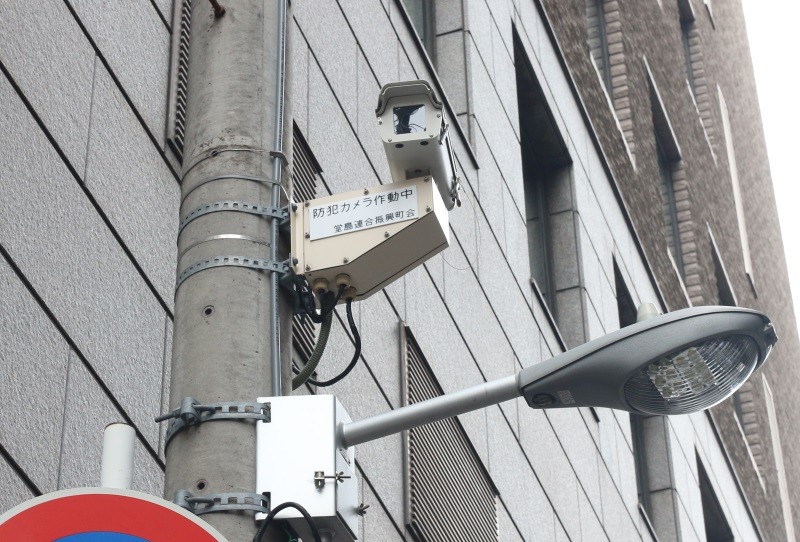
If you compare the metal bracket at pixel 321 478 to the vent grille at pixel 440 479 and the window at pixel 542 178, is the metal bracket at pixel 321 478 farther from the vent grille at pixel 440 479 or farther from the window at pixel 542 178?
the window at pixel 542 178

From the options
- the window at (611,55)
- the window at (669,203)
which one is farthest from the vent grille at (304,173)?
the window at (669,203)

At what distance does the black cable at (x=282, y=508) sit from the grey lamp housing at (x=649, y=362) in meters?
0.93

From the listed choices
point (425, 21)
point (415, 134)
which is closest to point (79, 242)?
point (415, 134)

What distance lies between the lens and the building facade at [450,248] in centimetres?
688

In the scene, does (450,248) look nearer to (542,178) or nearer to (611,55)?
(542,178)

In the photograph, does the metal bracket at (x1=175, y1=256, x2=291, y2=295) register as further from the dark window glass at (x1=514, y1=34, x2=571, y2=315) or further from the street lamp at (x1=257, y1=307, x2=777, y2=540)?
the dark window glass at (x1=514, y1=34, x2=571, y2=315)

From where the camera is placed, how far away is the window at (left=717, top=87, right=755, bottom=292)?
32031 millimetres

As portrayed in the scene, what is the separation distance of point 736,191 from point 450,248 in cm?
Result: 2187

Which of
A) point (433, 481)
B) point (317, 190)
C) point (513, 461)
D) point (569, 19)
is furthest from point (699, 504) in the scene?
point (317, 190)

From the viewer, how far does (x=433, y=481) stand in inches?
432

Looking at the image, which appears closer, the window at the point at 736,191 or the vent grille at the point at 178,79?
the vent grille at the point at 178,79

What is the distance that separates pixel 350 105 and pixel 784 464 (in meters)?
23.7

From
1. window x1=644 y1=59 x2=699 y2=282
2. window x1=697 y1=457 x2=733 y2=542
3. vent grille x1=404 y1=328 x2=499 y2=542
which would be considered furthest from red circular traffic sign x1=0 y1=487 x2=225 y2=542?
window x1=644 y1=59 x2=699 y2=282

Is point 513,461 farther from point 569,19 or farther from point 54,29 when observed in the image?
point 569,19
